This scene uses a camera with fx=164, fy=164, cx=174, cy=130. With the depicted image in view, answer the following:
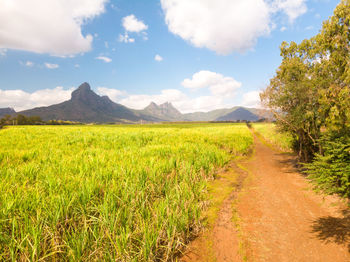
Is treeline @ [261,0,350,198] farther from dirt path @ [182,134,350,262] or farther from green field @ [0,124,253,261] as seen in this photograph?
green field @ [0,124,253,261]

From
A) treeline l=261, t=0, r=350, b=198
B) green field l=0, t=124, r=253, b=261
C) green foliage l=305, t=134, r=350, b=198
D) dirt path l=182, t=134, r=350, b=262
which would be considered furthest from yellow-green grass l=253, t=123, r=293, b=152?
green field l=0, t=124, r=253, b=261

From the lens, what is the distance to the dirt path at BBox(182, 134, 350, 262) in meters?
3.86

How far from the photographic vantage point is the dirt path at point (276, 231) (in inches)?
152

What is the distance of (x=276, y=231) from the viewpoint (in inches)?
182

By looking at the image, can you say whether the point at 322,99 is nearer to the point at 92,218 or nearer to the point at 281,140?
the point at 92,218

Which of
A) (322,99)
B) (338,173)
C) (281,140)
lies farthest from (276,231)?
(281,140)

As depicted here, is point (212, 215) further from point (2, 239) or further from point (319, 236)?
point (2, 239)

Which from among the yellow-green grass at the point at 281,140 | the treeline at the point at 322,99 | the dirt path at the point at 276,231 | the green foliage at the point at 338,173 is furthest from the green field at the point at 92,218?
the yellow-green grass at the point at 281,140

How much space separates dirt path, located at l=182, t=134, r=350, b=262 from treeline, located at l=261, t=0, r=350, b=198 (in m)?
0.93

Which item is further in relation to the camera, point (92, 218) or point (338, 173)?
point (338, 173)

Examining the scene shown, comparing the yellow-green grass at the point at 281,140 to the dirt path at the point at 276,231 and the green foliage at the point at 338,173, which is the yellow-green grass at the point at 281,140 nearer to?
the green foliage at the point at 338,173

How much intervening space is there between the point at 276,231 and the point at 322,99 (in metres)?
4.68

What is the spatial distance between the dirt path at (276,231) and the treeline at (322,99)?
93 cm

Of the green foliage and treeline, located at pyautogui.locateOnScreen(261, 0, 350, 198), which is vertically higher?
treeline, located at pyautogui.locateOnScreen(261, 0, 350, 198)
